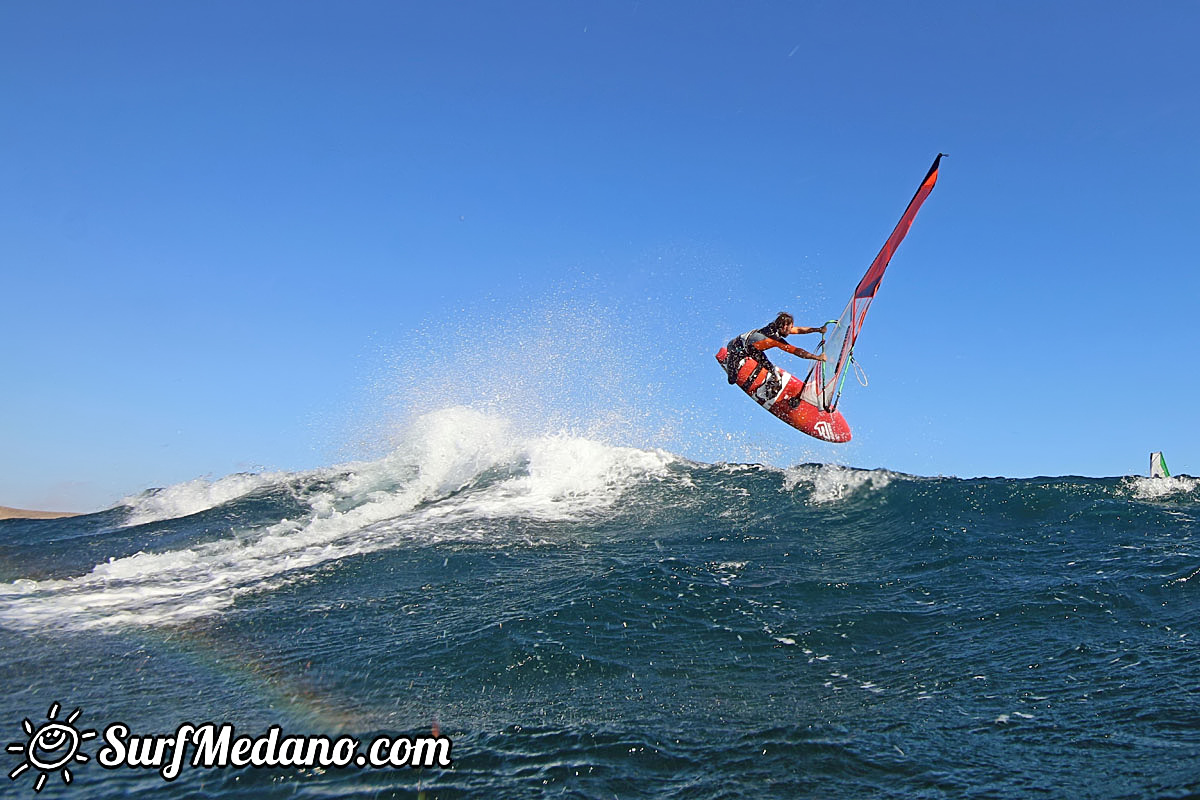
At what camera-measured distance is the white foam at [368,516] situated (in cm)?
812

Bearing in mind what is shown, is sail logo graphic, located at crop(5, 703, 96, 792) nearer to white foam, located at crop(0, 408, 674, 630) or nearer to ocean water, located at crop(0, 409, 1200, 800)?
ocean water, located at crop(0, 409, 1200, 800)

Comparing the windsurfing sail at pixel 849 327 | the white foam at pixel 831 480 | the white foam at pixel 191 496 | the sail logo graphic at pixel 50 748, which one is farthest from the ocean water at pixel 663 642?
the white foam at pixel 191 496

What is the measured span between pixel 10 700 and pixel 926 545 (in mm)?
9306

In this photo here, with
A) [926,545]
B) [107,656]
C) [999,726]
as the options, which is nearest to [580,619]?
[999,726]

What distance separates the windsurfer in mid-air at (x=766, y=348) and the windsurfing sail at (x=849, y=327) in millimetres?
252

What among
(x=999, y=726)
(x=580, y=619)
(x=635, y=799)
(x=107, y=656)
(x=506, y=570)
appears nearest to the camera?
(x=635, y=799)

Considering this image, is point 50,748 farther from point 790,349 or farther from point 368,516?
point 790,349

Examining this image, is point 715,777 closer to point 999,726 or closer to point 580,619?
point 999,726

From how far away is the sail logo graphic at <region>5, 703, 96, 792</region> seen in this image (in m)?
4.21

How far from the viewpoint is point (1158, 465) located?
1436 centimetres

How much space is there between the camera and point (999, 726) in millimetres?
4371

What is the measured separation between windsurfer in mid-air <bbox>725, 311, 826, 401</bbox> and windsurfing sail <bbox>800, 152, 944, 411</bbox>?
0.25m

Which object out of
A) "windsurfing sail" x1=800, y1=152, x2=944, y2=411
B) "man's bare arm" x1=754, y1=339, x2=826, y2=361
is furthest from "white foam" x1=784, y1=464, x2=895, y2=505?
"man's bare arm" x1=754, y1=339, x2=826, y2=361

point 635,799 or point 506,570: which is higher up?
point 506,570
